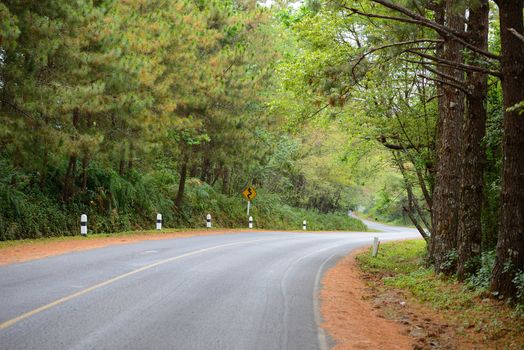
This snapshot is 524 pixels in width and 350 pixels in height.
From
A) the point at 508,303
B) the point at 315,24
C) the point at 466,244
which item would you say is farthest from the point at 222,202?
the point at 508,303

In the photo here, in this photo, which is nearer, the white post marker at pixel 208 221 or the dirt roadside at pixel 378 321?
the dirt roadside at pixel 378 321

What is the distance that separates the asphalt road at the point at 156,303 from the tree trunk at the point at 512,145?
3.43 meters

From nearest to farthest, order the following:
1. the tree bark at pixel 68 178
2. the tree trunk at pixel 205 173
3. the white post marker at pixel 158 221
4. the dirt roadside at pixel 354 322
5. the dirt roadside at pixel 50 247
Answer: the dirt roadside at pixel 354 322, the dirt roadside at pixel 50 247, the tree bark at pixel 68 178, the white post marker at pixel 158 221, the tree trunk at pixel 205 173

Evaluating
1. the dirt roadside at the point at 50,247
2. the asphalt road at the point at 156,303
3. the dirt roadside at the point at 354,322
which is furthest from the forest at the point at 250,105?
the asphalt road at the point at 156,303

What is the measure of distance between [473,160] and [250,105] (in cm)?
1879

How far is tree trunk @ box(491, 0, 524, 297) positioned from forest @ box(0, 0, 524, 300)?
0.02 metres

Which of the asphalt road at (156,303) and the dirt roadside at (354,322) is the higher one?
the asphalt road at (156,303)

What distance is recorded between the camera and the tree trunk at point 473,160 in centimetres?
1030

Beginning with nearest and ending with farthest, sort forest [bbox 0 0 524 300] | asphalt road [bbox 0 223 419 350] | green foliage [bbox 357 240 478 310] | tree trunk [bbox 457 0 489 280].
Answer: asphalt road [bbox 0 223 419 350] → green foliage [bbox 357 240 478 310] → forest [bbox 0 0 524 300] → tree trunk [bbox 457 0 489 280]

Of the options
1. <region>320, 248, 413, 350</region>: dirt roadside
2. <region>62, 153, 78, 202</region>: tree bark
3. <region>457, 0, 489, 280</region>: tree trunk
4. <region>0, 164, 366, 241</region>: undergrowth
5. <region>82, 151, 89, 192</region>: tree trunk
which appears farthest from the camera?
<region>82, 151, 89, 192</region>: tree trunk

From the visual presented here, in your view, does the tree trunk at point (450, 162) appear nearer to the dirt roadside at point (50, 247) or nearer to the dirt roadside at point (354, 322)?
the dirt roadside at point (354, 322)

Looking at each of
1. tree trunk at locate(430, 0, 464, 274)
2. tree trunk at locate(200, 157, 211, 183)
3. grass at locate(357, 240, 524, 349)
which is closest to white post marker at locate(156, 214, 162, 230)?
tree trunk at locate(200, 157, 211, 183)

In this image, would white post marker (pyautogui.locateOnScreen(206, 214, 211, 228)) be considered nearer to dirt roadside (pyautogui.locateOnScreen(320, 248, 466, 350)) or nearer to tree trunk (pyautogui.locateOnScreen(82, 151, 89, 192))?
tree trunk (pyautogui.locateOnScreen(82, 151, 89, 192))

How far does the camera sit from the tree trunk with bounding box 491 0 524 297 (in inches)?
324
